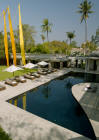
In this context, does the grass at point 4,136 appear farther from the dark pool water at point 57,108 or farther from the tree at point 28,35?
the tree at point 28,35

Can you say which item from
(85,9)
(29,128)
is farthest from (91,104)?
(85,9)

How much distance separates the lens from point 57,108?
9945 mm

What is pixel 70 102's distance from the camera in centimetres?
1117

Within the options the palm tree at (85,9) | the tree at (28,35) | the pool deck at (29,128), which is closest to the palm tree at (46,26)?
the tree at (28,35)

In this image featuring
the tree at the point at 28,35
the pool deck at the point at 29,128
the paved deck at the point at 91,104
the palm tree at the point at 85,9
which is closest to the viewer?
the pool deck at the point at 29,128

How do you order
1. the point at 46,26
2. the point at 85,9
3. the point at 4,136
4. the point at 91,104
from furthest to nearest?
the point at 46,26
the point at 85,9
the point at 91,104
the point at 4,136

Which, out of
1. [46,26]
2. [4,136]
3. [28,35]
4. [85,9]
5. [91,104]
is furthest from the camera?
[28,35]

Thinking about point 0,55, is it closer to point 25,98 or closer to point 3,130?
point 25,98

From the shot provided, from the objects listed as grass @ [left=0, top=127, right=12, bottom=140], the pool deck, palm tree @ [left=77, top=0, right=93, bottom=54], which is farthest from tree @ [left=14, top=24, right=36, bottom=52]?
grass @ [left=0, top=127, right=12, bottom=140]

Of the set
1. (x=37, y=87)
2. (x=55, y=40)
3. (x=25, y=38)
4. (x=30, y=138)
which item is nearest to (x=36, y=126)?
(x=30, y=138)

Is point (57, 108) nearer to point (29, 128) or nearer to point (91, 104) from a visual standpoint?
point (91, 104)

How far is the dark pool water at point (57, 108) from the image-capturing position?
7.54 metres

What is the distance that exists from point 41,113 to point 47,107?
1240mm

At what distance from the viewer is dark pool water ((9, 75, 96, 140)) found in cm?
754
